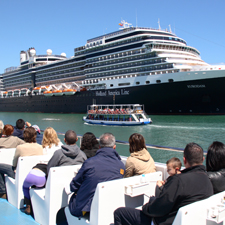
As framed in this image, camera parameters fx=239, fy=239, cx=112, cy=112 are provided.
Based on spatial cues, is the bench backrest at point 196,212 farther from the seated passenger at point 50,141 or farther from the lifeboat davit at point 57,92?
the lifeboat davit at point 57,92

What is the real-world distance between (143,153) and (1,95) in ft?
228

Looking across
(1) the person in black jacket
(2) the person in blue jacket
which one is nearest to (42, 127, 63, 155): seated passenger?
(2) the person in blue jacket

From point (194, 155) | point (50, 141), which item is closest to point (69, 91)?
point (50, 141)

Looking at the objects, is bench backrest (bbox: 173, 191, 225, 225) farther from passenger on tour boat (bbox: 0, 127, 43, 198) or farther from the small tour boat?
the small tour boat

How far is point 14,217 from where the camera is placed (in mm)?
3074

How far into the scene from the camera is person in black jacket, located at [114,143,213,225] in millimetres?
1816

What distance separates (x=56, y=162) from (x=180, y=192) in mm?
1607

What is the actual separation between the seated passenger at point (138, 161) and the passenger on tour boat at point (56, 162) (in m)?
0.67

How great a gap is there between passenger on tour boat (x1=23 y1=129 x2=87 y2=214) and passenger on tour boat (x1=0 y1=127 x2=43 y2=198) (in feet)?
1.28

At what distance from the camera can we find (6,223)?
2908 millimetres

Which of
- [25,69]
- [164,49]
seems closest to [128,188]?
[164,49]

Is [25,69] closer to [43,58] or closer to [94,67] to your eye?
[43,58]

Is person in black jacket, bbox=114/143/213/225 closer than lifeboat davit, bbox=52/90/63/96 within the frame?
Yes

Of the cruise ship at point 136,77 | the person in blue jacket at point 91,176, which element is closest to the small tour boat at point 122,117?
the cruise ship at point 136,77
